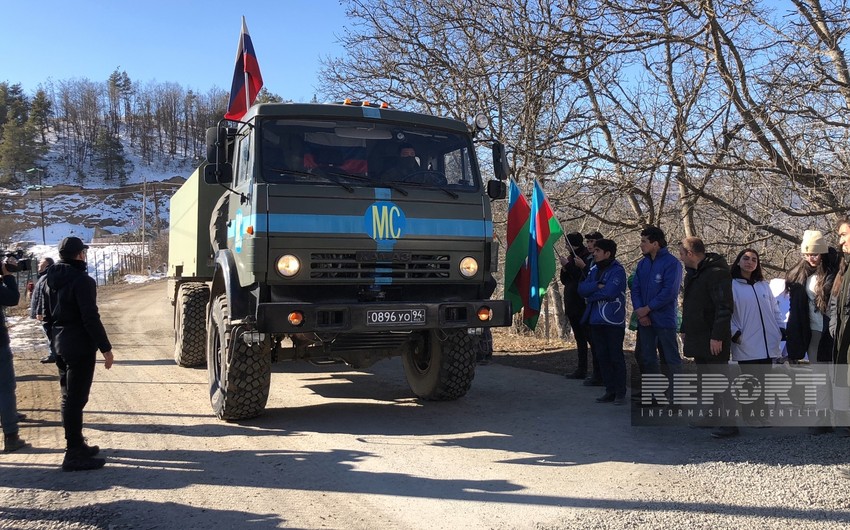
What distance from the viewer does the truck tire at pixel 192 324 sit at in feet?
30.1

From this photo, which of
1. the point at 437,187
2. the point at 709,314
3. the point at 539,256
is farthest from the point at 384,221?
the point at 709,314

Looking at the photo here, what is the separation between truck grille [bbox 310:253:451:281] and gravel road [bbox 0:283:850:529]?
1.45 metres

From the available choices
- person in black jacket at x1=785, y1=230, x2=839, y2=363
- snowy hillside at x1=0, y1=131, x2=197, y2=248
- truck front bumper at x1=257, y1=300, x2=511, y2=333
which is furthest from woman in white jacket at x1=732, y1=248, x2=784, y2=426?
snowy hillside at x1=0, y1=131, x2=197, y2=248

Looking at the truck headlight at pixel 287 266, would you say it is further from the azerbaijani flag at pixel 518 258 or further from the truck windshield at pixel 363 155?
the azerbaijani flag at pixel 518 258

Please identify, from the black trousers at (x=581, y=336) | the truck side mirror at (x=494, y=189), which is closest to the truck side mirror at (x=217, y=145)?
the truck side mirror at (x=494, y=189)

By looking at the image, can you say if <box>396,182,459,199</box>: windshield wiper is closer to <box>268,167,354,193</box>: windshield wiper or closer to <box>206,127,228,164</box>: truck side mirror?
<box>268,167,354,193</box>: windshield wiper

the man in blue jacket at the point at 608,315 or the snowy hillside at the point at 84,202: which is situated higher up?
the snowy hillside at the point at 84,202

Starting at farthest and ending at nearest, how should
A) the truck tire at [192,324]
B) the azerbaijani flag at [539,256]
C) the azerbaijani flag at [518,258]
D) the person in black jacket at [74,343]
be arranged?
the truck tire at [192,324]
the azerbaijani flag at [518,258]
the azerbaijani flag at [539,256]
the person in black jacket at [74,343]

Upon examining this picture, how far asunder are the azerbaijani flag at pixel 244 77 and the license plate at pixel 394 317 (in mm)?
7911

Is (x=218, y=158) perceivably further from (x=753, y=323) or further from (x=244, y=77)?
(x=244, y=77)

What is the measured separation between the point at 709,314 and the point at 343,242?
3.31 meters

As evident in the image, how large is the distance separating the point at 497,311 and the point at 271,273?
2.09 metres

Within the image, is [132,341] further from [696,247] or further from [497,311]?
[696,247]

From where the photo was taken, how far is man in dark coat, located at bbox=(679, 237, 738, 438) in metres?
5.58
